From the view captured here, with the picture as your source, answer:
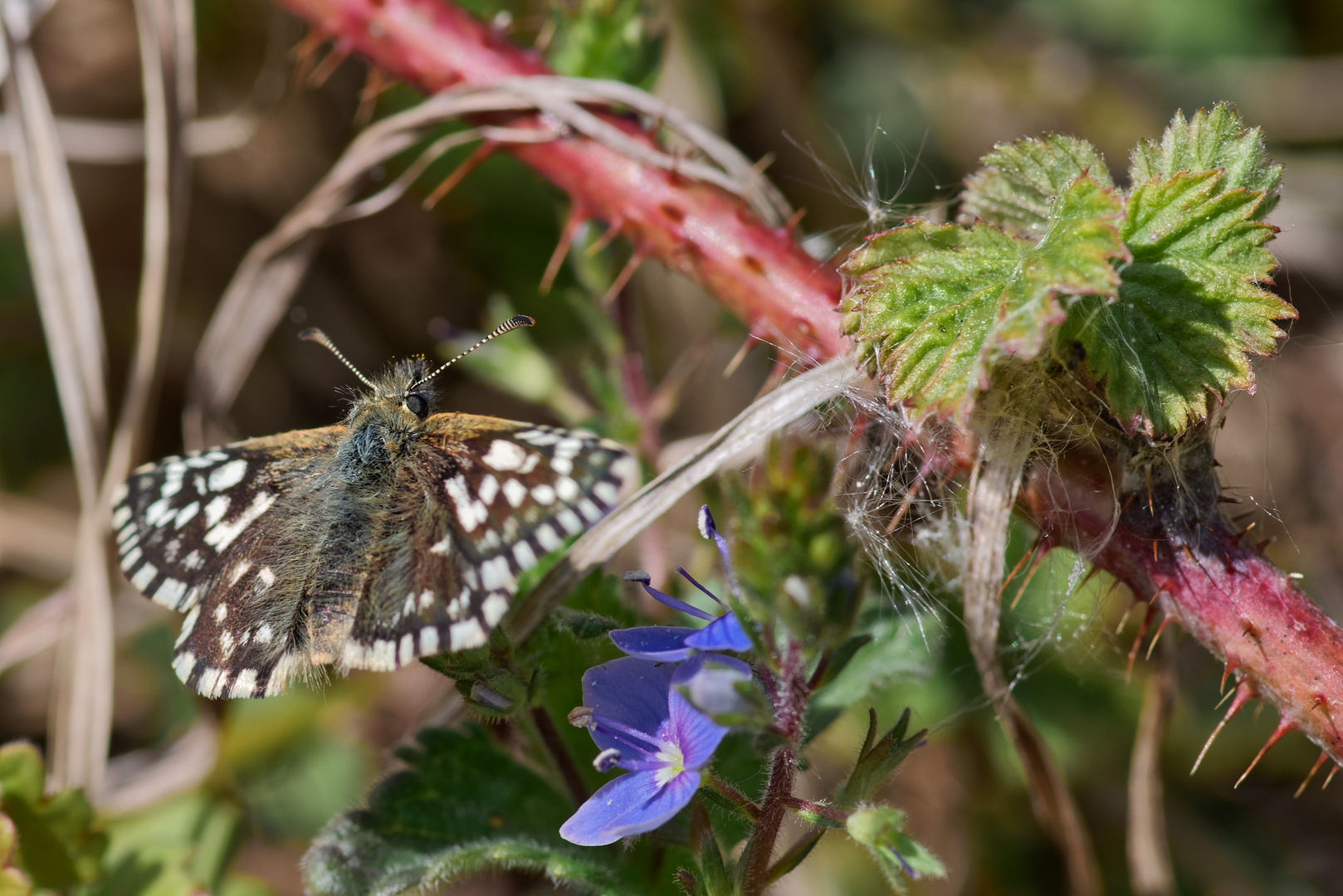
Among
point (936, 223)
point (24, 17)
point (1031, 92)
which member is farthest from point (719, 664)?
point (1031, 92)

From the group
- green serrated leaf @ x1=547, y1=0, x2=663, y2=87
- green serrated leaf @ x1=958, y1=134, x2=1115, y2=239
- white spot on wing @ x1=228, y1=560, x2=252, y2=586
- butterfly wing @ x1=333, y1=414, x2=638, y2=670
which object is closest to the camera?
butterfly wing @ x1=333, y1=414, x2=638, y2=670

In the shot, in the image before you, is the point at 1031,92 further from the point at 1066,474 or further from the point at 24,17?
the point at 24,17

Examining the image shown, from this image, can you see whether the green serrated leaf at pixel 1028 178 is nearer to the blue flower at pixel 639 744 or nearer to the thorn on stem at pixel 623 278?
the thorn on stem at pixel 623 278

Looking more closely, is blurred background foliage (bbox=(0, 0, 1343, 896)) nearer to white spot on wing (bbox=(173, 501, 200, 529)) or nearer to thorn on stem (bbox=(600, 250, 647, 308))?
thorn on stem (bbox=(600, 250, 647, 308))

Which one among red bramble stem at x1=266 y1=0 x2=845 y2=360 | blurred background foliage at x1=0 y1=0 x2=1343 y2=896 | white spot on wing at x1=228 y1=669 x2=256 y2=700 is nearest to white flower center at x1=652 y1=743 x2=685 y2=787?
blurred background foliage at x1=0 y1=0 x2=1343 y2=896

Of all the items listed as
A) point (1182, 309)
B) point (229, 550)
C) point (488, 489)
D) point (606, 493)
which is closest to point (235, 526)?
point (229, 550)

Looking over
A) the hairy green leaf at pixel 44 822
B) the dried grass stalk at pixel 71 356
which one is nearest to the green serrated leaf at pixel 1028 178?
the hairy green leaf at pixel 44 822

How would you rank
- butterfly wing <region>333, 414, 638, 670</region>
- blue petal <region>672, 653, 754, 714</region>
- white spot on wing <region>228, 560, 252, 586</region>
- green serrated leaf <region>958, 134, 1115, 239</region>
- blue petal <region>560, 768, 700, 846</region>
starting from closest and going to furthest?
blue petal <region>672, 653, 754, 714</region> → blue petal <region>560, 768, 700, 846</region> → butterfly wing <region>333, 414, 638, 670</region> → green serrated leaf <region>958, 134, 1115, 239</region> → white spot on wing <region>228, 560, 252, 586</region>
